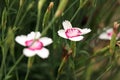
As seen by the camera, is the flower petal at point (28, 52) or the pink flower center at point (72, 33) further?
the pink flower center at point (72, 33)

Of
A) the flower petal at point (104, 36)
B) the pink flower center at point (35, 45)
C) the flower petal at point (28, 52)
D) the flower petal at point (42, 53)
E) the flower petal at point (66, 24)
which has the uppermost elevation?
the flower petal at point (66, 24)

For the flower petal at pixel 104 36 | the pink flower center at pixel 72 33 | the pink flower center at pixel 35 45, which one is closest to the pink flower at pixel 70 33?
the pink flower center at pixel 72 33

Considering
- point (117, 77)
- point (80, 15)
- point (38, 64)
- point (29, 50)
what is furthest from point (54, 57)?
point (29, 50)

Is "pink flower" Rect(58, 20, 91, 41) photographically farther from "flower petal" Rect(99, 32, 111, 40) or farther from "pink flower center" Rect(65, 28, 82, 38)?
"flower petal" Rect(99, 32, 111, 40)

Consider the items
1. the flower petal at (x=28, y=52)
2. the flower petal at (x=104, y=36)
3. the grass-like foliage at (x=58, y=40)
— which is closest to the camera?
the flower petal at (x=28, y=52)

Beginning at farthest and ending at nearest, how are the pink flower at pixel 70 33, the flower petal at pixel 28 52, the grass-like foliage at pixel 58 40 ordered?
the grass-like foliage at pixel 58 40 → the pink flower at pixel 70 33 → the flower petal at pixel 28 52

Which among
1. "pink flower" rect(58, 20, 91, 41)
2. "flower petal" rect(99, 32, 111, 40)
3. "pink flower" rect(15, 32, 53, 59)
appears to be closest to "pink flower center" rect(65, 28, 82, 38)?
"pink flower" rect(58, 20, 91, 41)

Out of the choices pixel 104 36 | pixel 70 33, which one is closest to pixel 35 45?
pixel 70 33

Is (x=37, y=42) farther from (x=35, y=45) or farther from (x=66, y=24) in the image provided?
(x=66, y=24)

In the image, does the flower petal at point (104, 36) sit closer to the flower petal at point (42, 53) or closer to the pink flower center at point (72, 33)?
the pink flower center at point (72, 33)

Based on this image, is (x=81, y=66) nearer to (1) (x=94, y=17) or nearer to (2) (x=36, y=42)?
(1) (x=94, y=17)

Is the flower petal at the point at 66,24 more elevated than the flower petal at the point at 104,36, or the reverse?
the flower petal at the point at 66,24
